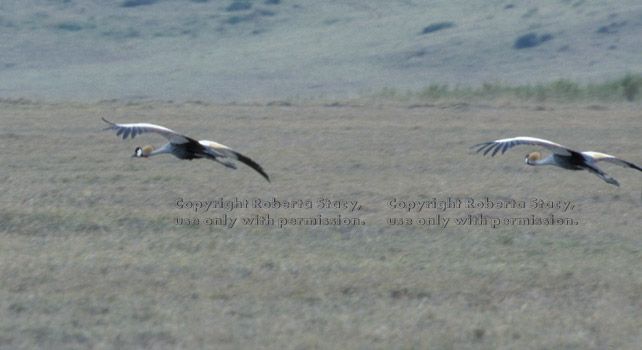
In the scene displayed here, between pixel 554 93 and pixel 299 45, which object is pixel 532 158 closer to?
pixel 554 93

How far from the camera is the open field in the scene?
19.8 feet

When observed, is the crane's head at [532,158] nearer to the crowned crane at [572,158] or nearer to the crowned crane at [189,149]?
the crowned crane at [572,158]

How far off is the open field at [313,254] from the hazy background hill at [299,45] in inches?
968

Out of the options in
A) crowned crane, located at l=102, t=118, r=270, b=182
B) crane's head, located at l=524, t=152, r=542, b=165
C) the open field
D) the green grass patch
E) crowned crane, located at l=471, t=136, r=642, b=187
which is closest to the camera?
the open field

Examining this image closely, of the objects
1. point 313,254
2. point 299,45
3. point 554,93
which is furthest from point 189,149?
point 299,45

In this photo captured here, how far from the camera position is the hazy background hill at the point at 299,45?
138 ft

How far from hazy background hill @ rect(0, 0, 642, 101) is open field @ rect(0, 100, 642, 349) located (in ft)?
80.7

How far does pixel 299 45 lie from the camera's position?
49188 millimetres

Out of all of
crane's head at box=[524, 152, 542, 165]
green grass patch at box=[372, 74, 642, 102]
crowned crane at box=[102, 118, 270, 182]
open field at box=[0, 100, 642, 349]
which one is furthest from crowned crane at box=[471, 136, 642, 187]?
green grass patch at box=[372, 74, 642, 102]

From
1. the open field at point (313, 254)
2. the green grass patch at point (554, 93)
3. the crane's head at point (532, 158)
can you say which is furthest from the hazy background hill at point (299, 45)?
the crane's head at point (532, 158)

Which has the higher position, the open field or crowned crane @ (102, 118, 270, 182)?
crowned crane @ (102, 118, 270, 182)

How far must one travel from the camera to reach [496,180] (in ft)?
40.2

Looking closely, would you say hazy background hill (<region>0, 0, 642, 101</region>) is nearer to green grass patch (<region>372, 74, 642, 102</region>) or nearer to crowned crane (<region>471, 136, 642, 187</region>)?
green grass patch (<region>372, 74, 642, 102</region>)

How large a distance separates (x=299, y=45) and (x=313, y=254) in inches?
1635
